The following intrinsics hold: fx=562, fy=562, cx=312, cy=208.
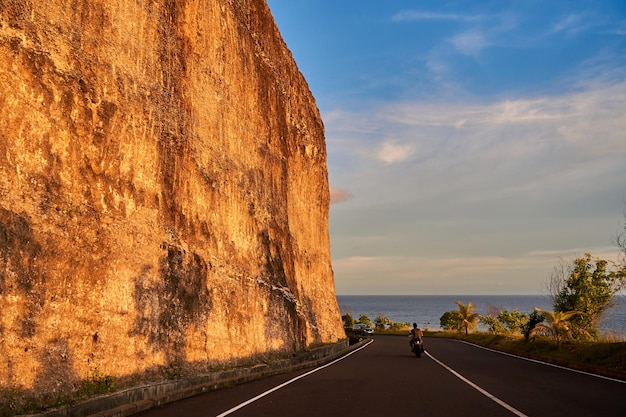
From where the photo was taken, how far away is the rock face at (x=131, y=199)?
10461 mm

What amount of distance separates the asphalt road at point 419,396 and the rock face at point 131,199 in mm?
2339

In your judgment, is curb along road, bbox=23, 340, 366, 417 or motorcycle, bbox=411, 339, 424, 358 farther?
motorcycle, bbox=411, 339, 424, 358

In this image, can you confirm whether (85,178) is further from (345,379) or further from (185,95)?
(345,379)

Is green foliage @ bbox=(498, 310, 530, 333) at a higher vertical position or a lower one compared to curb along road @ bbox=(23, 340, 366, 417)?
lower

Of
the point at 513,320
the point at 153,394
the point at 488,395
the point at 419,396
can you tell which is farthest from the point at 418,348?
the point at 513,320

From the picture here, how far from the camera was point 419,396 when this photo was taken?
41.0 feet

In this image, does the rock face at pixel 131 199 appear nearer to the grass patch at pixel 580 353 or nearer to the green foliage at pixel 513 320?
the grass patch at pixel 580 353

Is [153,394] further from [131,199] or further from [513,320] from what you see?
[513,320]

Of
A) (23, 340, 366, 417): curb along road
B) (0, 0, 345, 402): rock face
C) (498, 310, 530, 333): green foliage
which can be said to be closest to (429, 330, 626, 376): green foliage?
(23, 340, 366, 417): curb along road

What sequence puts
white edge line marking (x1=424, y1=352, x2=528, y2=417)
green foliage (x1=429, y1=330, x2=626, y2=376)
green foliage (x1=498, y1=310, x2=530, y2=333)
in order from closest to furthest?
1. white edge line marking (x1=424, y1=352, x2=528, y2=417)
2. green foliage (x1=429, y1=330, x2=626, y2=376)
3. green foliage (x1=498, y1=310, x2=530, y2=333)

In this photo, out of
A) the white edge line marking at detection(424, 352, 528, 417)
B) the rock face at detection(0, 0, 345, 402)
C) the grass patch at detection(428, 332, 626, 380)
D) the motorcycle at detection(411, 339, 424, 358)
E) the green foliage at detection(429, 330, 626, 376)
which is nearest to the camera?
the white edge line marking at detection(424, 352, 528, 417)

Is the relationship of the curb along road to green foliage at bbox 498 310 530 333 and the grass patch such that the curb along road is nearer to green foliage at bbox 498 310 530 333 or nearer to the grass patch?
the grass patch

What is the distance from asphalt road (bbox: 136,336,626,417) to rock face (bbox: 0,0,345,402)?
234cm

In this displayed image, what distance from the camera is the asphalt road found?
10.2m
